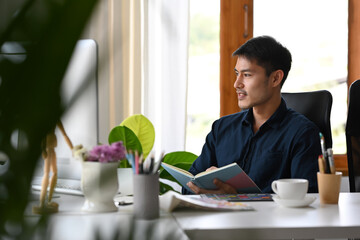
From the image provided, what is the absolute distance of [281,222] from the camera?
3.78ft

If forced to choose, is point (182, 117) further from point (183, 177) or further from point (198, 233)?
point (198, 233)

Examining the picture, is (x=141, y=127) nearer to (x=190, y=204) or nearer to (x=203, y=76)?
(x=203, y=76)

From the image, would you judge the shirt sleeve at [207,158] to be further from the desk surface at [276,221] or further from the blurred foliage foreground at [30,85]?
the blurred foliage foreground at [30,85]

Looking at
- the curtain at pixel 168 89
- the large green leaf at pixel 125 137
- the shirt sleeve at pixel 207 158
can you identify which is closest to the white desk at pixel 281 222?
the shirt sleeve at pixel 207 158

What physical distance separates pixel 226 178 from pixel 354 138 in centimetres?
76

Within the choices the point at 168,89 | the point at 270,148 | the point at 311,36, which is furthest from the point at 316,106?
the point at 311,36

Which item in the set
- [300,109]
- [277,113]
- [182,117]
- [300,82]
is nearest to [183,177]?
[277,113]

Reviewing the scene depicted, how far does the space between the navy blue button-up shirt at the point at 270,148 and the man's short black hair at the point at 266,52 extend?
20cm

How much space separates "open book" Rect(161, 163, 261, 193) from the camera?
62.2 inches

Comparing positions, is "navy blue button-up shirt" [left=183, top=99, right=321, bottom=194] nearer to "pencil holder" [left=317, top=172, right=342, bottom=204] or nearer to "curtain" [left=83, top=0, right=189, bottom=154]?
"pencil holder" [left=317, top=172, right=342, bottom=204]

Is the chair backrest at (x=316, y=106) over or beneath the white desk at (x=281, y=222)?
over

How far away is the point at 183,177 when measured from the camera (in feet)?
5.76

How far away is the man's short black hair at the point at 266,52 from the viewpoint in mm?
2287

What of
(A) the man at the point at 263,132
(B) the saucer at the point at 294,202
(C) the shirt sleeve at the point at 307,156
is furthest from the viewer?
(A) the man at the point at 263,132
